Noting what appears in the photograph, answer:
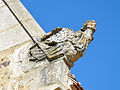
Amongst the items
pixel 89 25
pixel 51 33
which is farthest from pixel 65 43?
pixel 89 25

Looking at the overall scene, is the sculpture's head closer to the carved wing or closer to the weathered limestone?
the weathered limestone

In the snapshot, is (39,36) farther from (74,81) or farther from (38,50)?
(74,81)

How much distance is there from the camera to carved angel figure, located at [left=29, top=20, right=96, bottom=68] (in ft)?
11.9

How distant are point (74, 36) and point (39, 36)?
464 mm

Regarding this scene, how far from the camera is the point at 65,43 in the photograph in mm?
3703

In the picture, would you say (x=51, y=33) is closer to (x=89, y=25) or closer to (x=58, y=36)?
(x=58, y=36)

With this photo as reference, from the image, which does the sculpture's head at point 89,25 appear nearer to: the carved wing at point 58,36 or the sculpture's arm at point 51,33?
the carved wing at point 58,36

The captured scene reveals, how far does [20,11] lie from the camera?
445cm

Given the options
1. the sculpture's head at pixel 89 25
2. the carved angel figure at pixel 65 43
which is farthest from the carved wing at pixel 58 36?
the sculpture's head at pixel 89 25

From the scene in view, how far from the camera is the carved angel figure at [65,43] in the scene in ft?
11.9

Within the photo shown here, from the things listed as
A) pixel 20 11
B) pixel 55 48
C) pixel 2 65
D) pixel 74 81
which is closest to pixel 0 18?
pixel 20 11

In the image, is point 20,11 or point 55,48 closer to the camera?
point 55,48

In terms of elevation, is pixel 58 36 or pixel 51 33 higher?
pixel 51 33

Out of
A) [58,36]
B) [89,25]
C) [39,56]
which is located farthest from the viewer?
[89,25]
